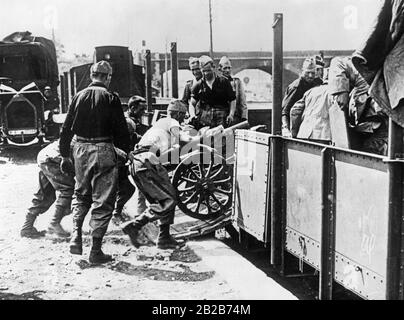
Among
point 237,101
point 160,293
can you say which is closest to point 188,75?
point 237,101

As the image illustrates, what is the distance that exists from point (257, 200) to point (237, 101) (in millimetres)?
3280

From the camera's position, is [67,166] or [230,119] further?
[230,119]

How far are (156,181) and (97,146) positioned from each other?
86 centimetres

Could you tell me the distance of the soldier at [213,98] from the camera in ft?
27.7

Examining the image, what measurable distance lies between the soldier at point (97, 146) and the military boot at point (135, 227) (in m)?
0.55

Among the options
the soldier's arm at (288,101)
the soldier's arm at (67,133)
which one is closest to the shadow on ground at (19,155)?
the soldier's arm at (288,101)

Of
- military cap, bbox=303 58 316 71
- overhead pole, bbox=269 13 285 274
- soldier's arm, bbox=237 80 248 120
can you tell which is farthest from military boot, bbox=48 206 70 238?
military cap, bbox=303 58 316 71

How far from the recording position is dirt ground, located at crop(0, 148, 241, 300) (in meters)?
5.12

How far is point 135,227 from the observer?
6723 mm

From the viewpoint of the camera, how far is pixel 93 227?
6102 millimetres

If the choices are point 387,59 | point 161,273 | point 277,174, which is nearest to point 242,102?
point 277,174

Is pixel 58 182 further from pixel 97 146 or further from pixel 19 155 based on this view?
pixel 19 155

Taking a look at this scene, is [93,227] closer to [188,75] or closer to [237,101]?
[237,101]

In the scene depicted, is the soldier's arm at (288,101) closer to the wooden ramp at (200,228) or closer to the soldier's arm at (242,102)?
the soldier's arm at (242,102)
